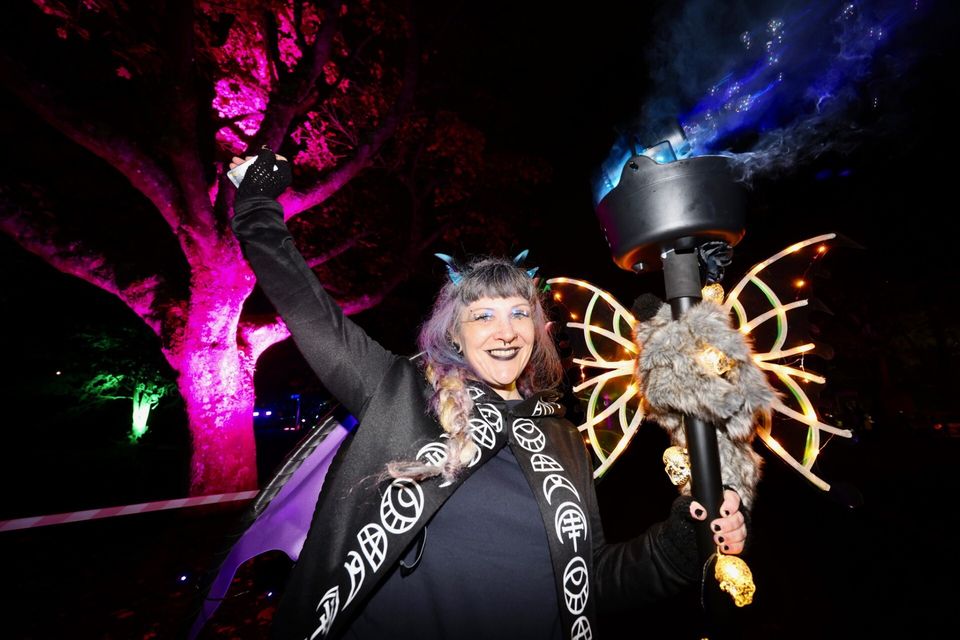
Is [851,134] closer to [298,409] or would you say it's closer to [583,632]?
[583,632]

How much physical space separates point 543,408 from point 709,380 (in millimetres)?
936

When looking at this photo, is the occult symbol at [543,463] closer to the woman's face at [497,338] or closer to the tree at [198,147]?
the woman's face at [497,338]

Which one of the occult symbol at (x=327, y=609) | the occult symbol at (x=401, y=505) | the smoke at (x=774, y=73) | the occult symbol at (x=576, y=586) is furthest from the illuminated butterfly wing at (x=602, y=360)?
the occult symbol at (x=327, y=609)

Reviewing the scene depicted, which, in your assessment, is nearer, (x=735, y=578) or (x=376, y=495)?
(x=735, y=578)

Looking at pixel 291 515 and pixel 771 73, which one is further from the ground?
pixel 771 73

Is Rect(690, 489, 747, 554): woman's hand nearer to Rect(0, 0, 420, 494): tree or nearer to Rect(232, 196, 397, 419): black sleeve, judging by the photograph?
Rect(232, 196, 397, 419): black sleeve

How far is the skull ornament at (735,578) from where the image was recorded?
1.33m

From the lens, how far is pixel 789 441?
1854 millimetres

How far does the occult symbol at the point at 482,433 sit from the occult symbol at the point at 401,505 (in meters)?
0.33

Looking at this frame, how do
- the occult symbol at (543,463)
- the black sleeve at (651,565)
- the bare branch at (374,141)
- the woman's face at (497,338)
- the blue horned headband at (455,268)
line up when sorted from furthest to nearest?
the bare branch at (374,141) < the blue horned headband at (455,268) < the woman's face at (497,338) < the occult symbol at (543,463) < the black sleeve at (651,565)

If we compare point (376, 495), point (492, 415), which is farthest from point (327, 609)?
point (492, 415)

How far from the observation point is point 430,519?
1.66 meters

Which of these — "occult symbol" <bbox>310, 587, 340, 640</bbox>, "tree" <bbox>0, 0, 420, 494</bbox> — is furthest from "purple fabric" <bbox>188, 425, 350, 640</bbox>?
"tree" <bbox>0, 0, 420, 494</bbox>

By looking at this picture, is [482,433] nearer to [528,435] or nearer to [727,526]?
[528,435]
